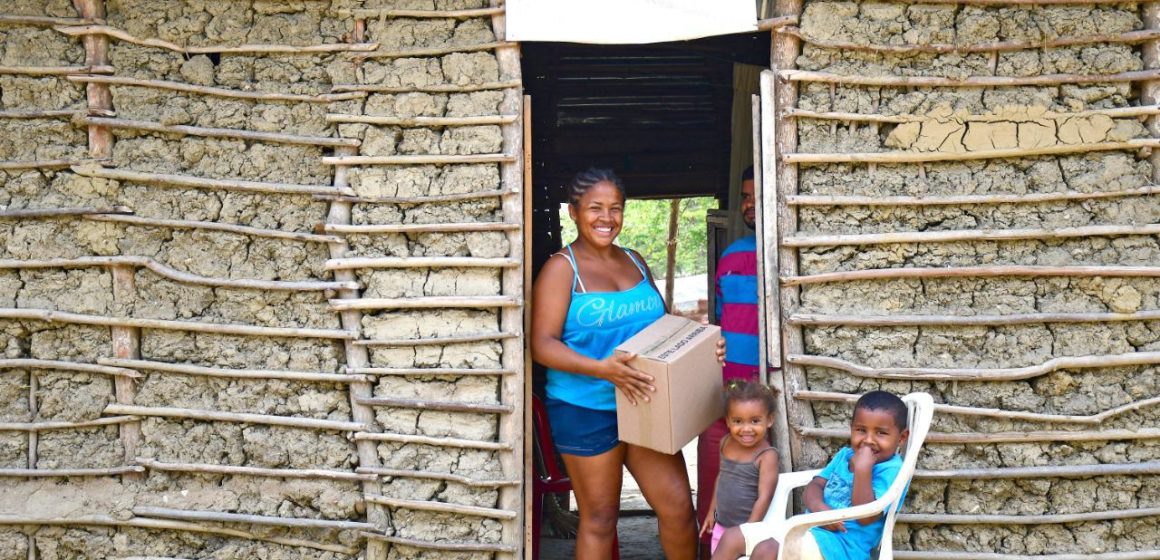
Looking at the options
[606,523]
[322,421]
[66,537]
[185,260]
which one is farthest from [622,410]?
[66,537]

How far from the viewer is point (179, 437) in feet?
13.8

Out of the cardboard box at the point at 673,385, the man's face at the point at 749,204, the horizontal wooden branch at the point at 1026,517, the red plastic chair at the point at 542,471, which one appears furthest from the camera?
the red plastic chair at the point at 542,471

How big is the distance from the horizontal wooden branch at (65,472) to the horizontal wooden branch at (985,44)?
307 cm

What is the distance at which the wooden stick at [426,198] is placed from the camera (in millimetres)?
4062

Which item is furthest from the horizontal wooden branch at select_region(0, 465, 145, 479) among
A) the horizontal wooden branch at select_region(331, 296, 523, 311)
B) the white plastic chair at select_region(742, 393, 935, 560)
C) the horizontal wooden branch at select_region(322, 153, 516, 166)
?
the white plastic chair at select_region(742, 393, 935, 560)

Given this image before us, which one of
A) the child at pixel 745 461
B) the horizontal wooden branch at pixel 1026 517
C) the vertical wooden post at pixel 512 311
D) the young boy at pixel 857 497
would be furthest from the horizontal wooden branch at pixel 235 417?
the horizontal wooden branch at pixel 1026 517

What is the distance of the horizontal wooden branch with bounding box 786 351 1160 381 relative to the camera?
154 inches

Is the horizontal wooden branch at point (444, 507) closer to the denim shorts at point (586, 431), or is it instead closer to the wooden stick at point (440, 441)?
the wooden stick at point (440, 441)

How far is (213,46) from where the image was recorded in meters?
4.17

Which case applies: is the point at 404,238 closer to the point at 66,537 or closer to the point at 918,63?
the point at 66,537

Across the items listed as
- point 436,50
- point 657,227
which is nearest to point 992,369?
point 436,50

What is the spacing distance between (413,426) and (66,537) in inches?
58.2

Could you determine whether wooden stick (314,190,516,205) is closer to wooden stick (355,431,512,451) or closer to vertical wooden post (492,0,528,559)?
vertical wooden post (492,0,528,559)

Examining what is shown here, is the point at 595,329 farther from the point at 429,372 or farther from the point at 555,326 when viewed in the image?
the point at 429,372
